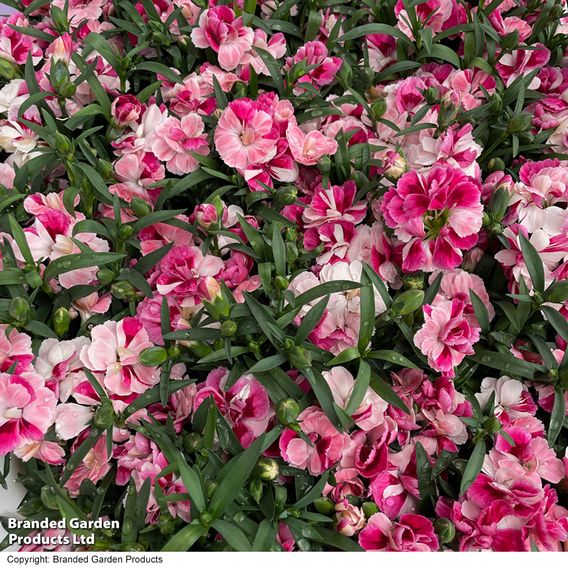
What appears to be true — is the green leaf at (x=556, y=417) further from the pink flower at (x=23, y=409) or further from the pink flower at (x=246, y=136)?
the pink flower at (x=23, y=409)

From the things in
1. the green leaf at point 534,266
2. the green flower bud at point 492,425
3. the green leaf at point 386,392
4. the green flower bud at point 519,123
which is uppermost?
the green flower bud at point 519,123

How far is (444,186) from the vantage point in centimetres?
85

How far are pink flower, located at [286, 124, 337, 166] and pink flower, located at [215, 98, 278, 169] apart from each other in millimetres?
36

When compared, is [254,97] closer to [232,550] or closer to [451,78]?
[451,78]

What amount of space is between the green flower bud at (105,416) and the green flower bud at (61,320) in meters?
0.14

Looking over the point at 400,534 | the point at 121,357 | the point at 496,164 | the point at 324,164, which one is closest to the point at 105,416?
the point at 121,357

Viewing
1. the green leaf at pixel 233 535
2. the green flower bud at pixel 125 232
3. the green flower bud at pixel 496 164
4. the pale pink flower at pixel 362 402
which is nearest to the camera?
the green leaf at pixel 233 535

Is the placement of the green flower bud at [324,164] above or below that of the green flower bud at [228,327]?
above

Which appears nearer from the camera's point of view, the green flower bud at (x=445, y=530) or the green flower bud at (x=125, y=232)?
the green flower bud at (x=445, y=530)

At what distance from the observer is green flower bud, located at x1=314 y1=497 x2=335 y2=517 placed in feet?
2.50

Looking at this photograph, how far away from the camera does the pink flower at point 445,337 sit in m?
0.80

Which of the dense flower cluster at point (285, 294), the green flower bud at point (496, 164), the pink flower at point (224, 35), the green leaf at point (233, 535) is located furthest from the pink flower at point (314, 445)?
the pink flower at point (224, 35)

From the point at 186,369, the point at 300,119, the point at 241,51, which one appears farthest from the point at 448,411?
the point at 241,51
